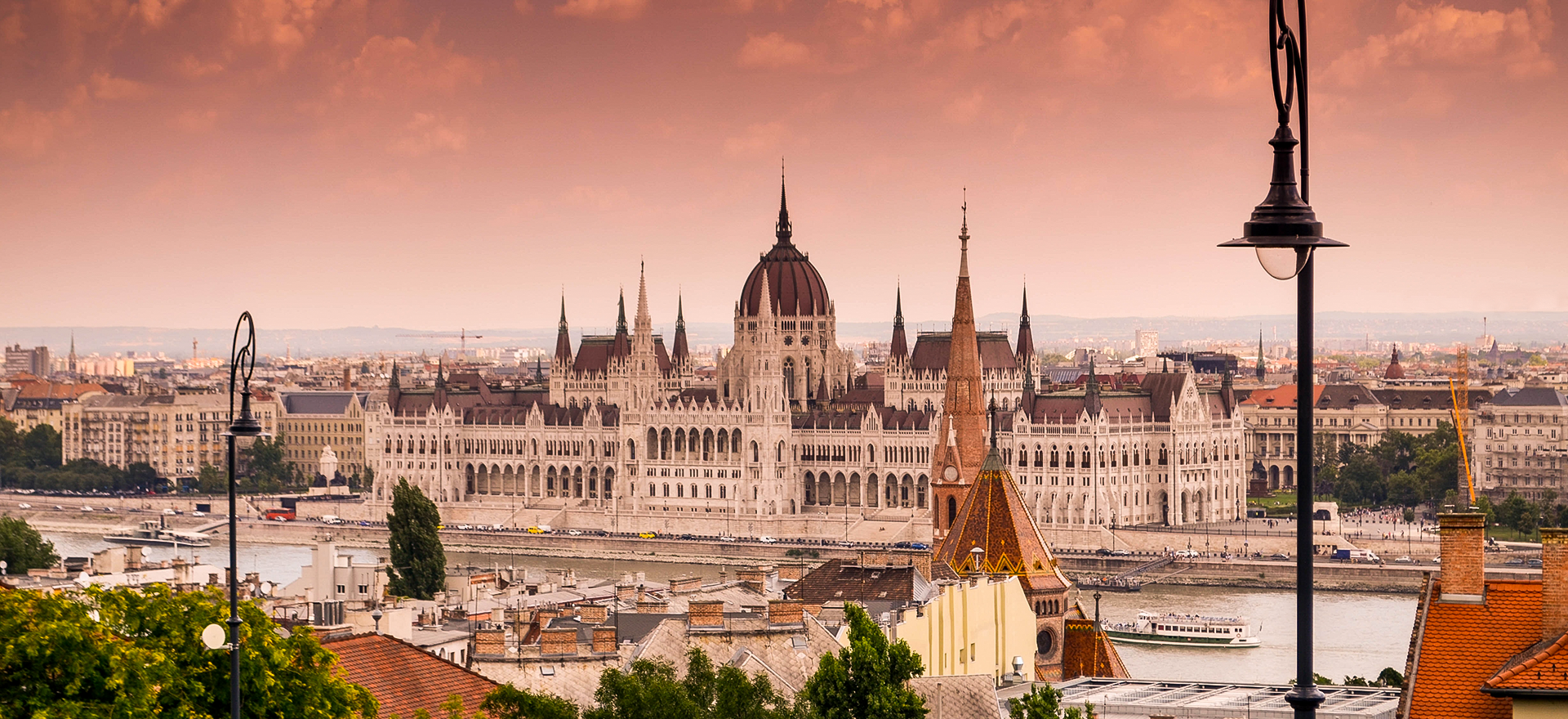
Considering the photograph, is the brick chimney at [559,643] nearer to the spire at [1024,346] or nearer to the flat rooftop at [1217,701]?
the flat rooftop at [1217,701]

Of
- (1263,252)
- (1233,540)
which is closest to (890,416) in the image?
(1233,540)

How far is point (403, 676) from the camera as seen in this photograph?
19031 millimetres

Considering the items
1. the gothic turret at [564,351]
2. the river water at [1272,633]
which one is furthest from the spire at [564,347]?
the river water at [1272,633]

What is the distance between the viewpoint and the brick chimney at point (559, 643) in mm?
22078

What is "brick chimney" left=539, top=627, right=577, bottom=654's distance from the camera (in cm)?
2208

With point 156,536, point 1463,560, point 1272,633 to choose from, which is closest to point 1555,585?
point 1463,560

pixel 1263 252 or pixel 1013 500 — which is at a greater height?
pixel 1263 252

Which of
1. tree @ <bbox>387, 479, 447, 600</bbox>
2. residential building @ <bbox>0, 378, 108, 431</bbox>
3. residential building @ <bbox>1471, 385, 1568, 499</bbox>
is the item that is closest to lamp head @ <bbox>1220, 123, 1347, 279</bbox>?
tree @ <bbox>387, 479, 447, 600</bbox>

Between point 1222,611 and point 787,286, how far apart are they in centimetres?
3773

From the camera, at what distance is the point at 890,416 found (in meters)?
83.2

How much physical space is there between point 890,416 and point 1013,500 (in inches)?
1967

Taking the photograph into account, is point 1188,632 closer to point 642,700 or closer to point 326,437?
point 642,700

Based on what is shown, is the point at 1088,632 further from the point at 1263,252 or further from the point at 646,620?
the point at 1263,252

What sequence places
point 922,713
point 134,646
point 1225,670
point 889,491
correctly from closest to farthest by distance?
1. point 134,646
2. point 922,713
3. point 1225,670
4. point 889,491
